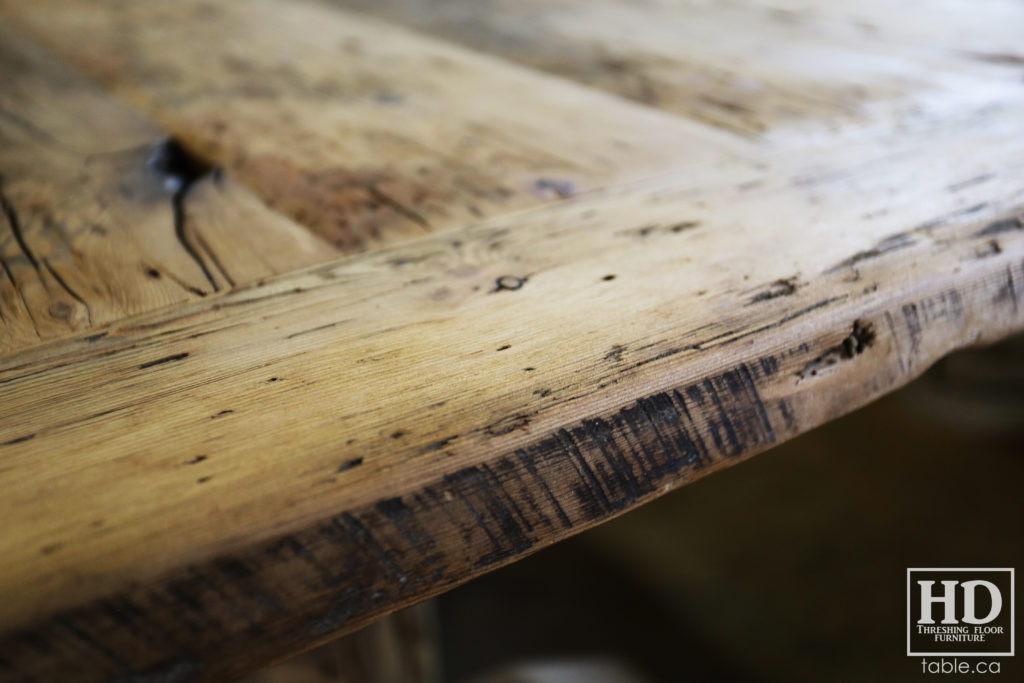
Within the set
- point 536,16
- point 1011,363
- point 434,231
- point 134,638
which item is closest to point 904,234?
point 434,231

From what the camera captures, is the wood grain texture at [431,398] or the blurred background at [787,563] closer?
the wood grain texture at [431,398]

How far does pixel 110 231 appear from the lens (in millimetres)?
398

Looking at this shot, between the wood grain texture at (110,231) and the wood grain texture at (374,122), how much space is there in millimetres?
23

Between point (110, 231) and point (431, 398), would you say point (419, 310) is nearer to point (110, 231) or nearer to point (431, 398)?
point (431, 398)

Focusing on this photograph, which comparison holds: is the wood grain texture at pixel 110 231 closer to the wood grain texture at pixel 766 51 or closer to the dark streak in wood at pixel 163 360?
the dark streak in wood at pixel 163 360

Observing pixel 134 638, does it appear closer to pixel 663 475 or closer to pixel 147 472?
pixel 147 472

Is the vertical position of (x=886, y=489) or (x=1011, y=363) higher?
(x=1011, y=363)

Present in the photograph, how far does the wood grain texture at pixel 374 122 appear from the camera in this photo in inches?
16.6

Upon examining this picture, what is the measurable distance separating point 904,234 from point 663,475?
168mm

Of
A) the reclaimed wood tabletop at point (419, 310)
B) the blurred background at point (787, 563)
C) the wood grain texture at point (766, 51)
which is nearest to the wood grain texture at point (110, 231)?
the reclaimed wood tabletop at point (419, 310)

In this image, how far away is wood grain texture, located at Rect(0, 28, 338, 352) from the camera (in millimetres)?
328

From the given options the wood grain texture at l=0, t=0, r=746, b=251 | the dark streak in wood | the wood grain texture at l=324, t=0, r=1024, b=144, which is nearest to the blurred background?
the wood grain texture at l=324, t=0, r=1024, b=144

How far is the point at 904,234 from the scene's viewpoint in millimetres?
339

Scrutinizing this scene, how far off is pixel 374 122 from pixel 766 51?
1.13 ft
